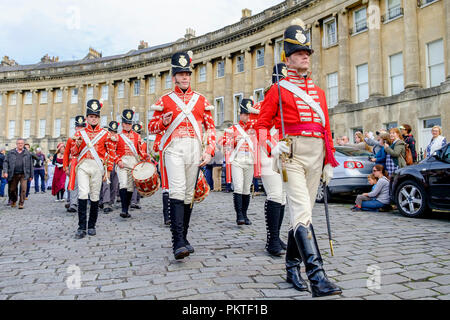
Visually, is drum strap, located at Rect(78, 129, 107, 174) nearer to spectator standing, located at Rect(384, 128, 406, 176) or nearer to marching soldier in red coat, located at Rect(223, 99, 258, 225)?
Result: marching soldier in red coat, located at Rect(223, 99, 258, 225)

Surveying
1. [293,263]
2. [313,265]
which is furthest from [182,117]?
[313,265]

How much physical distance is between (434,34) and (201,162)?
20.4 meters

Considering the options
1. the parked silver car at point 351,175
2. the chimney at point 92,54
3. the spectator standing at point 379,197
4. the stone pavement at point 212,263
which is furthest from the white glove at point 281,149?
the chimney at point 92,54

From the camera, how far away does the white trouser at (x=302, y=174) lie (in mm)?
3686

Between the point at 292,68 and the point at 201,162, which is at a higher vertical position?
the point at 292,68

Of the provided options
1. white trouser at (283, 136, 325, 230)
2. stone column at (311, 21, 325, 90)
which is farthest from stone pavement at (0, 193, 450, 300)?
stone column at (311, 21, 325, 90)

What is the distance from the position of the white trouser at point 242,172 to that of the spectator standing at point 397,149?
4.98 m

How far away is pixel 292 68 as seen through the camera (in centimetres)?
405

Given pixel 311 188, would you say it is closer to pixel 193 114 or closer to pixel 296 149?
pixel 296 149

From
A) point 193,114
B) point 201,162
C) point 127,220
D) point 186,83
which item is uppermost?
point 186,83

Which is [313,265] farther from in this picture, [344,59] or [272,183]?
[344,59]

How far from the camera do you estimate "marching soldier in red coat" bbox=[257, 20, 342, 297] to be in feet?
12.1

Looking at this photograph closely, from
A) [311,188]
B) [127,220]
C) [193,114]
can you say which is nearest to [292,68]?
[311,188]

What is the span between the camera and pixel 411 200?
8.87 metres
